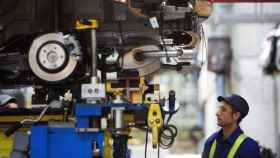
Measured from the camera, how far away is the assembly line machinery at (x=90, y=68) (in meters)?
3.27

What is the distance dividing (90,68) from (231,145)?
119 centimetres

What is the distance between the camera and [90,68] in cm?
352

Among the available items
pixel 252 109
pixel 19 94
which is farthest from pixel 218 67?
pixel 19 94

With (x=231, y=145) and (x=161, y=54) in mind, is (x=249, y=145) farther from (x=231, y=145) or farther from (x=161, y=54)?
(x=161, y=54)

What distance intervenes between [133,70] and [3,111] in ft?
3.49

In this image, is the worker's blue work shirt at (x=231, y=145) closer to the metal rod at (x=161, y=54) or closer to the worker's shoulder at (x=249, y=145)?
the worker's shoulder at (x=249, y=145)

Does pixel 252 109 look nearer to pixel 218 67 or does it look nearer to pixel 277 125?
pixel 277 125

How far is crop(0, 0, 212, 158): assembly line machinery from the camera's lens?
10.7ft

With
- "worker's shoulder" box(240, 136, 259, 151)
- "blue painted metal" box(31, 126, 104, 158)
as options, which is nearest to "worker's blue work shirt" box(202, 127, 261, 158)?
"worker's shoulder" box(240, 136, 259, 151)

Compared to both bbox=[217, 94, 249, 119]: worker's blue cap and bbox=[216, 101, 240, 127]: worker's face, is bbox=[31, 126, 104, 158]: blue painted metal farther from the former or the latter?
bbox=[217, 94, 249, 119]: worker's blue cap

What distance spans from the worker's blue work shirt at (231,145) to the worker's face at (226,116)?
0.08 meters

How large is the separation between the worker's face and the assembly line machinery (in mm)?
400

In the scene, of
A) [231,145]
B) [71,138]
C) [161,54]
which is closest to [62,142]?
[71,138]

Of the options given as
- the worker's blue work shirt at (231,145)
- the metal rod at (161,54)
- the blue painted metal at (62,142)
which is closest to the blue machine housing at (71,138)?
the blue painted metal at (62,142)
